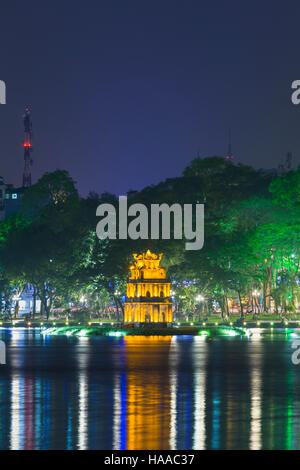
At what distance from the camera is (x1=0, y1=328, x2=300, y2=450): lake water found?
20.2 metres

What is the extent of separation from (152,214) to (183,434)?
97.5 m

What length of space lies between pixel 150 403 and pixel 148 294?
64.8 meters

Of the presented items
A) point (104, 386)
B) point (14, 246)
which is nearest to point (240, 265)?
point (14, 246)

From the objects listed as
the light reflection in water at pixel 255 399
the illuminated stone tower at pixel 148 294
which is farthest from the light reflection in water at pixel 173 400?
the illuminated stone tower at pixel 148 294

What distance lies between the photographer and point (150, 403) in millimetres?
26641

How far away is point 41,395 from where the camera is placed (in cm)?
2911

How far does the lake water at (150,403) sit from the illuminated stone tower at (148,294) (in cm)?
4269

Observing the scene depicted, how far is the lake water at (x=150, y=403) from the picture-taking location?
20.2 meters

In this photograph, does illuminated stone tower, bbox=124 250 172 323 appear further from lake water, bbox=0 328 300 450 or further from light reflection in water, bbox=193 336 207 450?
lake water, bbox=0 328 300 450

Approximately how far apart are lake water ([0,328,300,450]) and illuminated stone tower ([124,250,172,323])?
1681 inches

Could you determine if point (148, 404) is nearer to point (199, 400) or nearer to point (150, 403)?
point (150, 403)

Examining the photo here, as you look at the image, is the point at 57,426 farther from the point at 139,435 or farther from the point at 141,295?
the point at 141,295
